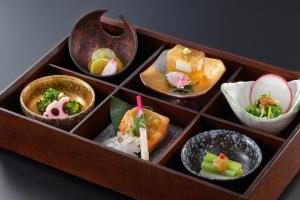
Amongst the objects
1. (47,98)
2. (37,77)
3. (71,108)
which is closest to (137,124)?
(71,108)

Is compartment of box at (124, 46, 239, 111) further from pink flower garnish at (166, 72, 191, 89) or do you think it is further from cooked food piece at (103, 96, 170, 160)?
cooked food piece at (103, 96, 170, 160)

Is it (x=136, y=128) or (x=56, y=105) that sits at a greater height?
A: (x=136, y=128)

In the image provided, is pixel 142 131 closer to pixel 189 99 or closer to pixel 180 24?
pixel 189 99

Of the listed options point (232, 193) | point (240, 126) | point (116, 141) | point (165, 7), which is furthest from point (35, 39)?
point (232, 193)

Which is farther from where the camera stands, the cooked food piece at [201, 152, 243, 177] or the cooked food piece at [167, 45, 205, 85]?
the cooked food piece at [167, 45, 205, 85]

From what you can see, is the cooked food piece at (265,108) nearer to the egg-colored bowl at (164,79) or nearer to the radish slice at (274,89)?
the radish slice at (274,89)

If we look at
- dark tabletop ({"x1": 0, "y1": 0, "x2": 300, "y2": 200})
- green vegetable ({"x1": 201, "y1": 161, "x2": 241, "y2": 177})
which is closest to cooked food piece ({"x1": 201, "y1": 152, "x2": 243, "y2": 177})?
green vegetable ({"x1": 201, "y1": 161, "x2": 241, "y2": 177})
